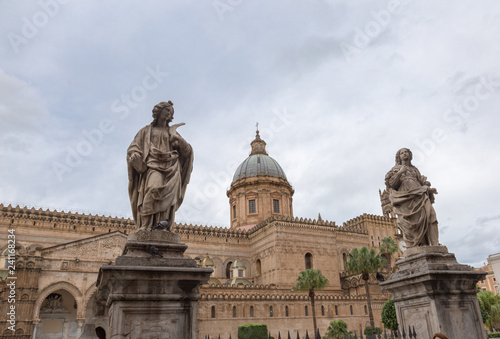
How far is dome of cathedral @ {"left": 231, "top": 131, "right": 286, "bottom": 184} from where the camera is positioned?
52.8 m

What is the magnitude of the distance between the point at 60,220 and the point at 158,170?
1528 inches

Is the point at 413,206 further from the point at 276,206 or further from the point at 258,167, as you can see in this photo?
the point at 258,167

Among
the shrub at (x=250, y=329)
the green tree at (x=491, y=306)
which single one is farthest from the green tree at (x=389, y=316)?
the green tree at (x=491, y=306)

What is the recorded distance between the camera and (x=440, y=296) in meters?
5.48

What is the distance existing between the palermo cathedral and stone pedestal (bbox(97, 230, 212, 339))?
90.9ft

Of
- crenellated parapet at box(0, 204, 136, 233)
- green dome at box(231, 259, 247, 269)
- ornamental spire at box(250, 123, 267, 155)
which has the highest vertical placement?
ornamental spire at box(250, 123, 267, 155)

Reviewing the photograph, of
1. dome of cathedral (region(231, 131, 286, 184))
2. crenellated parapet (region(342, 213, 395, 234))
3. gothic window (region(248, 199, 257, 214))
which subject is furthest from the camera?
dome of cathedral (region(231, 131, 286, 184))

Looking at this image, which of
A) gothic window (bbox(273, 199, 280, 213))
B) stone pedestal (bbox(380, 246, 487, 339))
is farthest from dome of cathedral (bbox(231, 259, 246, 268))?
stone pedestal (bbox(380, 246, 487, 339))

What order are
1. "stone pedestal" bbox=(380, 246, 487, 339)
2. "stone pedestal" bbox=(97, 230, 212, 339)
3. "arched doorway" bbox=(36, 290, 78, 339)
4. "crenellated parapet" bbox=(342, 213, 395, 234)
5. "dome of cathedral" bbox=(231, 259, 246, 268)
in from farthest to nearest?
"crenellated parapet" bbox=(342, 213, 395, 234), "dome of cathedral" bbox=(231, 259, 246, 268), "arched doorway" bbox=(36, 290, 78, 339), "stone pedestal" bbox=(380, 246, 487, 339), "stone pedestal" bbox=(97, 230, 212, 339)

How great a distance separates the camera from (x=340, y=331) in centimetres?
2934

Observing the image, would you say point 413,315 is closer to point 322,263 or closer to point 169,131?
point 169,131

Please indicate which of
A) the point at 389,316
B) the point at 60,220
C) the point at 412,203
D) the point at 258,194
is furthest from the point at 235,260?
the point at 412,203

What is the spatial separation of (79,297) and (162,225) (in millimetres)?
29248

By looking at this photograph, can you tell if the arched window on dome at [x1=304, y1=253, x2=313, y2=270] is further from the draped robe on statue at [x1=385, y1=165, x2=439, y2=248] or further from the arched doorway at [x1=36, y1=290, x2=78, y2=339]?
the draped robe on statue at [x1=385, y1=165, x2=439, y2=248]
